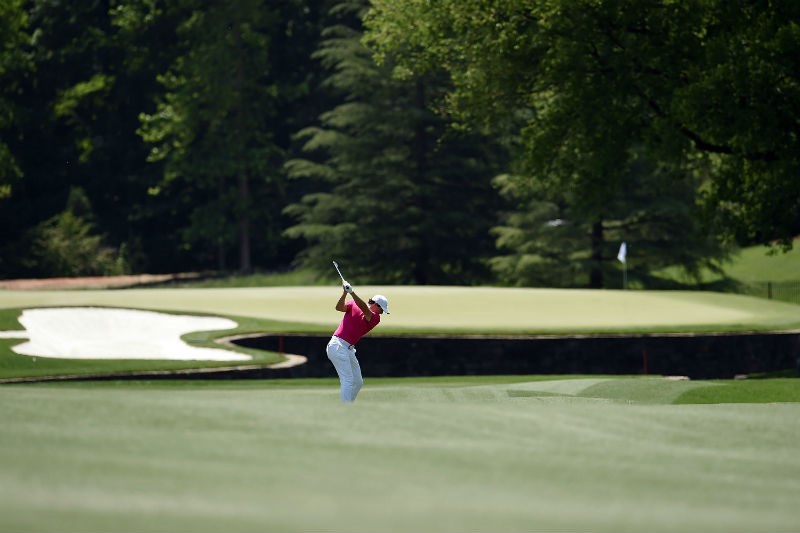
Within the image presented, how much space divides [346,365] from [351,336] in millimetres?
392

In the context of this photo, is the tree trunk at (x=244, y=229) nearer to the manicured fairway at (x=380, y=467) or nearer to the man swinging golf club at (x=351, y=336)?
the man swinging golf club at (x=351, y=336)

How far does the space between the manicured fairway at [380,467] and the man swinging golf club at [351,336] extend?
307 centimetres

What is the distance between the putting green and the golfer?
12.5 metres

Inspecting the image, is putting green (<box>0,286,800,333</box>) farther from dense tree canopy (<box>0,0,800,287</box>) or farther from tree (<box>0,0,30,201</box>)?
tree (<box>0,0,30,201</box>)

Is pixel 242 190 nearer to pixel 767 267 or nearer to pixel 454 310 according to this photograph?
pixel 767 267

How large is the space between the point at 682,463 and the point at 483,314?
2418cm

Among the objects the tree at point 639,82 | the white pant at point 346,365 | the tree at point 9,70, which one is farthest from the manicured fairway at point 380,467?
the tree at point 9,70

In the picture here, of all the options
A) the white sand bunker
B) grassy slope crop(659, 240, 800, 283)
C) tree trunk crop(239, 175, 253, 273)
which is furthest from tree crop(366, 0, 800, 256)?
tree trunk crop(239, 175, 253, 273)

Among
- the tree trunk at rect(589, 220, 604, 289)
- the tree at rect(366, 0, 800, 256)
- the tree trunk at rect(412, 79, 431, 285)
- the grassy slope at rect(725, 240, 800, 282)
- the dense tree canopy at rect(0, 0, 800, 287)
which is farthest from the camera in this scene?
the grassy slope at rect(725, 240, 800, 282)

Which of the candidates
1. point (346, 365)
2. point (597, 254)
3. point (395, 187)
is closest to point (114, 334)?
point (346, 365)

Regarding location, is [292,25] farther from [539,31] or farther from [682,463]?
[682,463]

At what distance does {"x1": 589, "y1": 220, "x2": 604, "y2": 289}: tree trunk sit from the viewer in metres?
52.8

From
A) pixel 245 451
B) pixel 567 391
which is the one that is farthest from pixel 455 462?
pixel 567 391

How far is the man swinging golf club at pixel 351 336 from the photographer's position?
658 inches
